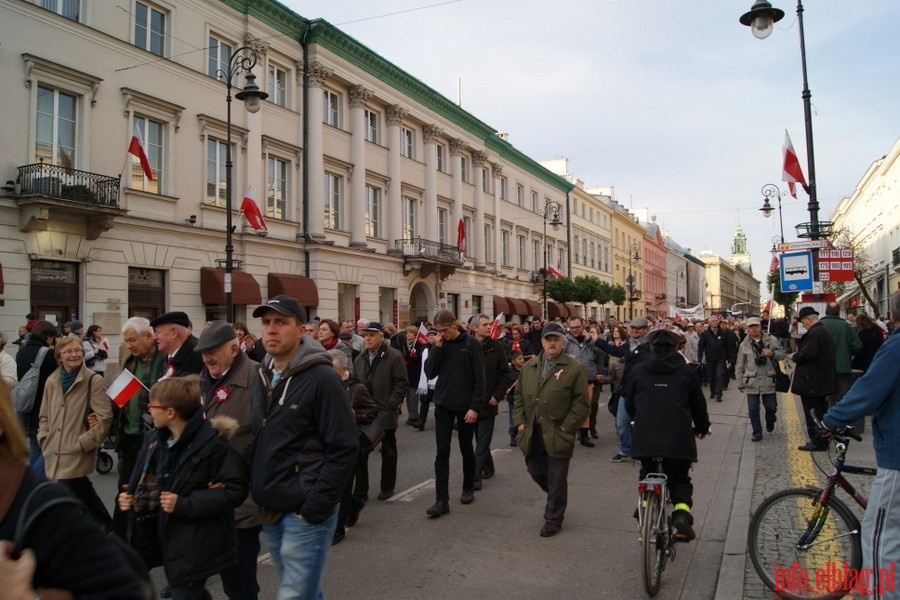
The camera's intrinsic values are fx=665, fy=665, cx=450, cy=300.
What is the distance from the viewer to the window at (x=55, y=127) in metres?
17.0

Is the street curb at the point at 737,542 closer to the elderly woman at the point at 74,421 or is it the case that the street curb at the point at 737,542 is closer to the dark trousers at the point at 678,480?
the dark trousers at the point at 678,480

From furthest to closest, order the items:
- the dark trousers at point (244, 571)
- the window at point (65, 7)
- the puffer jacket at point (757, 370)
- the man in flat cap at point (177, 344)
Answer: the window at point (65, 7)
the puffer jacket at point (757, 370)
the man in flat cap at point (177, 344)
the dark trousers at point (244, 571)

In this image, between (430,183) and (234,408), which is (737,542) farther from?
(430,183)

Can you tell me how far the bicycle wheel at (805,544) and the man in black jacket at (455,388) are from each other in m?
2.88

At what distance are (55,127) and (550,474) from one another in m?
17.0

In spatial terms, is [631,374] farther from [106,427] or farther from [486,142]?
[486,142]

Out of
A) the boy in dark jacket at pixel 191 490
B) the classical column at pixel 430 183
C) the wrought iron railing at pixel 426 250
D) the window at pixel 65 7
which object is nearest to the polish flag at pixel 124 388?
the boy in dark jacket at pixel 191 490

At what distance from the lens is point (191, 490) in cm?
317

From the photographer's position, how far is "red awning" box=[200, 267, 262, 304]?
68.9ft

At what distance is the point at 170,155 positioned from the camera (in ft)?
67.2

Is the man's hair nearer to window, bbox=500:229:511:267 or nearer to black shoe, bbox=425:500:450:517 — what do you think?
black shoe, bbox=425:500:450:517

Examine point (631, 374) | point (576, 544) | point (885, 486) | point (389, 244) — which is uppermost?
point (389, 244)

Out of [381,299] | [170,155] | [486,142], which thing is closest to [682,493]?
[170,155]

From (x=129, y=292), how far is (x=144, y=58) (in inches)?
272
